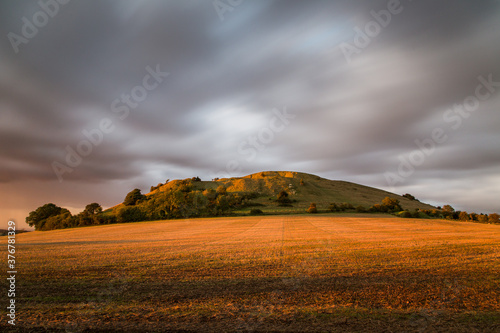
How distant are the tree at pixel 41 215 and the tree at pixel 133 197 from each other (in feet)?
74.8

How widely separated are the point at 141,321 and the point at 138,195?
99.3 metres

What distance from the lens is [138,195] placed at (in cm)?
9775

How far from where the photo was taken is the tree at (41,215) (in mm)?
83375

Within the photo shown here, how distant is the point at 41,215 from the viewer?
86750 millimetres

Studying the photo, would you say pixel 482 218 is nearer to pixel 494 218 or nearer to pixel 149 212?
pixel 494 218

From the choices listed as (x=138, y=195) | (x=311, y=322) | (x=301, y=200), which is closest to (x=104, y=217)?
(x=138, y=195)

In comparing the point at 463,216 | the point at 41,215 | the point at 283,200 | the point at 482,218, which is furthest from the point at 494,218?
the point at 41,215

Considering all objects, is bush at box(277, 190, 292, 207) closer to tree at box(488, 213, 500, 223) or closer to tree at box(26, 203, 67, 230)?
tree at box(488, 213, 500, 223)

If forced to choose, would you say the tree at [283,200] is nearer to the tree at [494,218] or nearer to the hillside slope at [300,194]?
the hillside slope at [300,194]

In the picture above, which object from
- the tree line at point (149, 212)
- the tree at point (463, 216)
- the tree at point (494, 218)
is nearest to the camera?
the tree at point (494, 218)

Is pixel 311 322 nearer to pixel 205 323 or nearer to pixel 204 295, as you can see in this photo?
pixel 205 323

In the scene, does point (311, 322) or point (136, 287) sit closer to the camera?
point (311, 322)

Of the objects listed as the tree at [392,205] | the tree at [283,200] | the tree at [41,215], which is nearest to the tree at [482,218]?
the tree at [392,205]

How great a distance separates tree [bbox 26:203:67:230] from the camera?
83.4m
